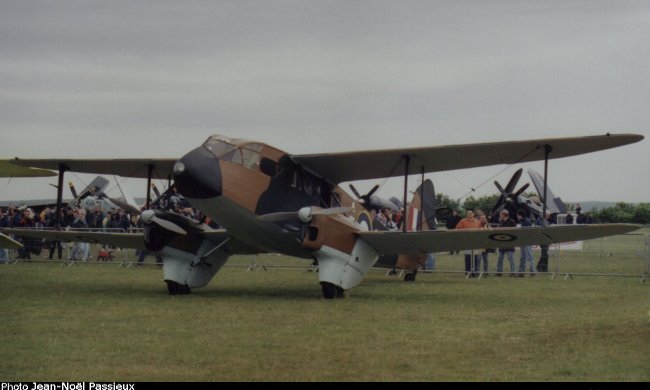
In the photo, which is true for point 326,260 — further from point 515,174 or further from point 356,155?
point 515,174

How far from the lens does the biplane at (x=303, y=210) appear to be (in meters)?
16.0

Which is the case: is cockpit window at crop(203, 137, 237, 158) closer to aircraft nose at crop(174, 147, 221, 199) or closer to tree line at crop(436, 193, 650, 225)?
aircraft nose at crop(174, 147, 221, 199)

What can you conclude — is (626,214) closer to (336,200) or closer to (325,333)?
(336,200)

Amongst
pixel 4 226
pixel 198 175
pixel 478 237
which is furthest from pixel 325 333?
pixel 4 226

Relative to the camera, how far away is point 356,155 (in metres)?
17.4

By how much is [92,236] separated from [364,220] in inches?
263

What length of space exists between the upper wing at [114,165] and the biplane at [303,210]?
7 centimetres

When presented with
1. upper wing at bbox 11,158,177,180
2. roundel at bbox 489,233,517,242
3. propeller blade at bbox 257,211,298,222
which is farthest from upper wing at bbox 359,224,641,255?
upper wing at bbox 11,158,177,180

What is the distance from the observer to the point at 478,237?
17250 millimetres

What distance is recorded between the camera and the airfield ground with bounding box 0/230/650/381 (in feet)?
28.6

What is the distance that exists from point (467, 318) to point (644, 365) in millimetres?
4793

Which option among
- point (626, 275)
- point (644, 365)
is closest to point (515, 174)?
point (626, 275)

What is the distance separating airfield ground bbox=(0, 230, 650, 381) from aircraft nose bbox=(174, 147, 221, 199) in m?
2.21

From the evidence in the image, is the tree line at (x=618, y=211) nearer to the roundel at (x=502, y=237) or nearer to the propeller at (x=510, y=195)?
the propeller at (x=510, y=195)
